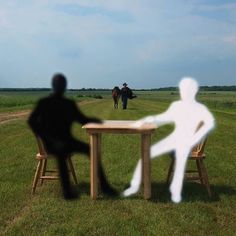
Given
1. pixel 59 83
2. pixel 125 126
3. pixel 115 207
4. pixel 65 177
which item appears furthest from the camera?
pixel 115 207

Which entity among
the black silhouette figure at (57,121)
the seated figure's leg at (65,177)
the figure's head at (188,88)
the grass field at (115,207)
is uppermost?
the figure's head at (188,88)

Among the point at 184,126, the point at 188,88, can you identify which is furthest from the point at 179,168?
the point at 188,88

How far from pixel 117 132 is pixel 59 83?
2.97 meters

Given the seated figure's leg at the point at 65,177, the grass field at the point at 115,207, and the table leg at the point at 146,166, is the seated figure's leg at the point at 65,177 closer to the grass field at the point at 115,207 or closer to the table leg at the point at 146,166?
the table leg at the point at 146,166

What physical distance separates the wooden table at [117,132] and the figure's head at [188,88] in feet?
1.65

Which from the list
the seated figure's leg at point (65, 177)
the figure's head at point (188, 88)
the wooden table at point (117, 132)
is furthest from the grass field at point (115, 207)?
the seated figure's leg at point (65, 177)

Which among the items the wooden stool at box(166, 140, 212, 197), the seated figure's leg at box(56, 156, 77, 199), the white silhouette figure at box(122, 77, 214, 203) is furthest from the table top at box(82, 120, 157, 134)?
the wooden stool at box(166, 140, 212, 197)

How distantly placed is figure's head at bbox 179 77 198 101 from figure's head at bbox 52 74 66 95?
0.88m

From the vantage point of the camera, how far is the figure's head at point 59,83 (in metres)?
2.23

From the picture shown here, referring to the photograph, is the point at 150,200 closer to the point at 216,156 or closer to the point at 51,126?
the point at 216,156

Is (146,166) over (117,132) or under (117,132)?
under

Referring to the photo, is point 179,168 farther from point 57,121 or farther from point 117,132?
point 117,132

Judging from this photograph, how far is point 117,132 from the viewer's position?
520 cm

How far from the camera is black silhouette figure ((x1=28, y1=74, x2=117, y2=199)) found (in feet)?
7.46
